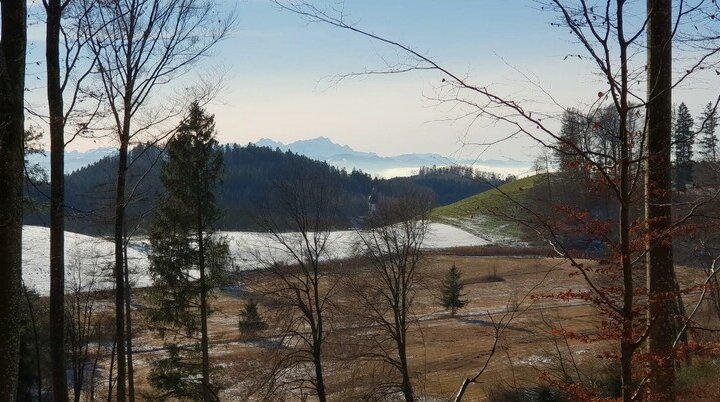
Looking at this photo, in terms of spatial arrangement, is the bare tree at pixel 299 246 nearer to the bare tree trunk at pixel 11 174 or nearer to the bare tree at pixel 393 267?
the bare tree at pixel 393 267

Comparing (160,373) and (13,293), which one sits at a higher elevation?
(13,293)

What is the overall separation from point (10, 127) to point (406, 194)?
15.5 meters

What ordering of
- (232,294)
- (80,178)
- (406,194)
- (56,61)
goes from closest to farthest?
(56,61)
(406,194)
(232,294)
(80,178)

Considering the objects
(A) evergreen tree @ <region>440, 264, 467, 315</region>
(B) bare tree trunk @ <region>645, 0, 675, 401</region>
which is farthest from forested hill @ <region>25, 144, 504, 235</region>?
(A) evergreen tree @ <region>440, 264, 467, 315</region>

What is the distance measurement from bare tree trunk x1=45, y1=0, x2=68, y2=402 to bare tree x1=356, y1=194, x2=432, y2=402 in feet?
27.9

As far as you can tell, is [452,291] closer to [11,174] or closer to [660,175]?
[660,175]

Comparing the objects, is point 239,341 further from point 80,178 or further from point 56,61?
point 80,178

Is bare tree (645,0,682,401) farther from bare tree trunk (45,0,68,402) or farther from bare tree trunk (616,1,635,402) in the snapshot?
bare tree trunk (45,0,68,402)

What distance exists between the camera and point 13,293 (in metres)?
5.60

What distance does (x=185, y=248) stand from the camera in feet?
60.4

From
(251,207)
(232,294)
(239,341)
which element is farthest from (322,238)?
(232,294)

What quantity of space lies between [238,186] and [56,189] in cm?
12153

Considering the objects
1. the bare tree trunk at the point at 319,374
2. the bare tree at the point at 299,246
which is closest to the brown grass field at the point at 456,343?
the bare tree at the point at 299,246

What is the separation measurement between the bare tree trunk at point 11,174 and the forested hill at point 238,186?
1.73 metres
